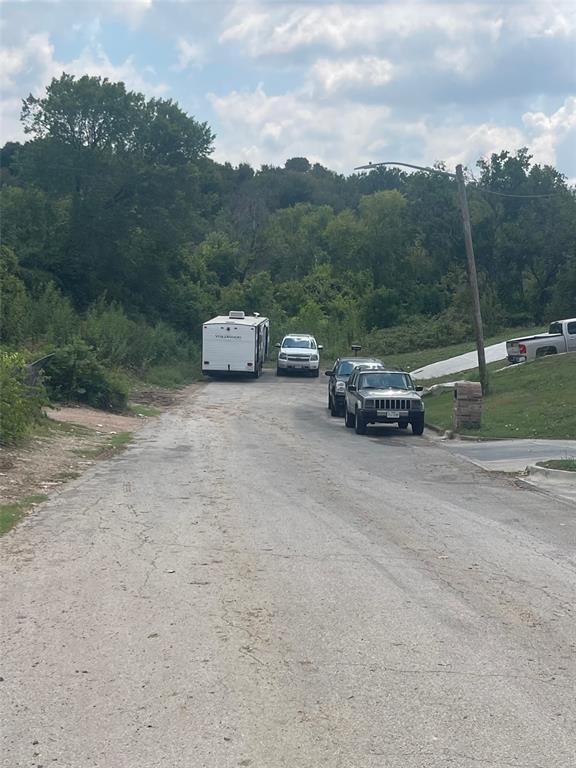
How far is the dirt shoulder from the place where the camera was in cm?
1452

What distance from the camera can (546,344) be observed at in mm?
38125

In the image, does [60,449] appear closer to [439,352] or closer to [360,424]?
[360,424]

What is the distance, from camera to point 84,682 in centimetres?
612

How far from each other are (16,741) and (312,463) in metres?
13.6

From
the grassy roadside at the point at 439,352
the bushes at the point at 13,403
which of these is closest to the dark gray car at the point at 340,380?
the bushes at the point at 13,403

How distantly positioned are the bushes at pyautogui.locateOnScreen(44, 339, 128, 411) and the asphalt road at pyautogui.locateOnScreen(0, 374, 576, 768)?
585 inches

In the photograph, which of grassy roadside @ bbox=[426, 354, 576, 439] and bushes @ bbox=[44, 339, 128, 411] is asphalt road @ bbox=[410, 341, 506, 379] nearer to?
grassy roadside @ bbox=[426, 354, 576, 439]

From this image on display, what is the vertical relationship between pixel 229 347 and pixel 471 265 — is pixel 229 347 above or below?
below

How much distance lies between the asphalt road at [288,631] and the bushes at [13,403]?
4.14m

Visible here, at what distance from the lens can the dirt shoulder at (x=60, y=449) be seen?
47.6 ft

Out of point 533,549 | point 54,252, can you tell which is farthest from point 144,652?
point 54,252

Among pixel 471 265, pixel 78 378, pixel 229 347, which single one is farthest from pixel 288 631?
pixel 229 347

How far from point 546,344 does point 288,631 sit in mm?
32588

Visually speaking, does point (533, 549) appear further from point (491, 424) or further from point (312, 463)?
point (491, 424)
